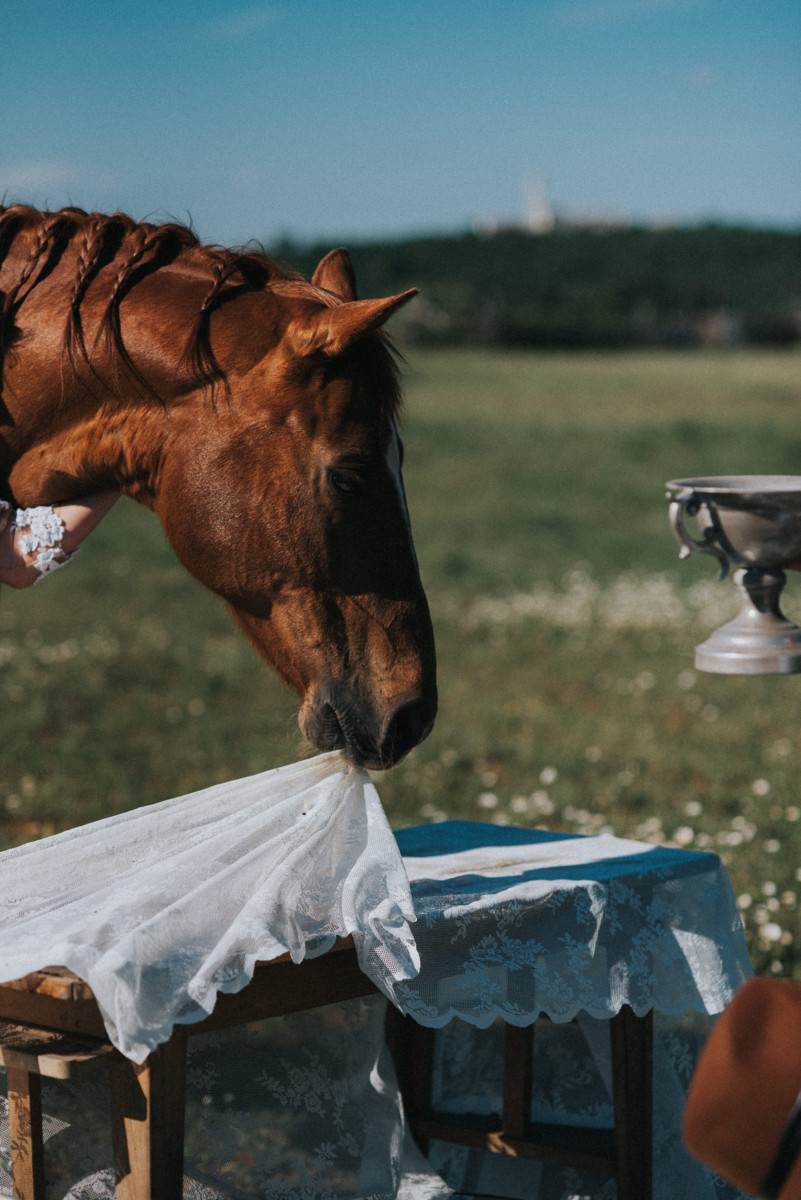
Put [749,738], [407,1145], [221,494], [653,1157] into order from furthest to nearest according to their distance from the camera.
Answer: [749,738] → [407,1145] → [653,1157] → [221,494]

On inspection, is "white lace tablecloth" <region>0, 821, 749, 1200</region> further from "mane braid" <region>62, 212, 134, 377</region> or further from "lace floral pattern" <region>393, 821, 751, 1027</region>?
"mane braid" <region>62, 212, 134, 377</region>

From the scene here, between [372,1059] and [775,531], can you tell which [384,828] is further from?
[775,531]

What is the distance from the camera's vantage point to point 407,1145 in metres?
3.96

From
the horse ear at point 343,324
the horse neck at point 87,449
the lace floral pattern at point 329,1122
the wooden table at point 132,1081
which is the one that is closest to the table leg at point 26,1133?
the wooden table at point 132,1081

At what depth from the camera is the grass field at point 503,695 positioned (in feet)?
23.7

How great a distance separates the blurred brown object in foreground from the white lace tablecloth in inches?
49.7

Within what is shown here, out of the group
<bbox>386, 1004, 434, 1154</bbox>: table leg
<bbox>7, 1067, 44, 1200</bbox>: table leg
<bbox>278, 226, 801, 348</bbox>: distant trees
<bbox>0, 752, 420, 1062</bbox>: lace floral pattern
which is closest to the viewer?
<bbox>0, 752, 420, 1062</bbox>: lace floral pattern

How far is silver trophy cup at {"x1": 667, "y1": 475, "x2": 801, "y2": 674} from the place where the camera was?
3.53 metres

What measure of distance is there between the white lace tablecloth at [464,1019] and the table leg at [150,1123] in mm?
335

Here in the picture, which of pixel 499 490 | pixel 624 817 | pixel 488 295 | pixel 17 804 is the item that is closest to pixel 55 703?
pixel 17 804

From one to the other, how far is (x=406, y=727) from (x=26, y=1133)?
1073 mm

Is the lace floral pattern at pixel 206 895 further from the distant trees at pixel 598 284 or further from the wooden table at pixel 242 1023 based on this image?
the distant trees at pixel 598 284

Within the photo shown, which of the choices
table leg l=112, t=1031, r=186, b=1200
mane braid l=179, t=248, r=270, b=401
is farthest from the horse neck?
table leg l=112, t=1031, r=186, b=1200

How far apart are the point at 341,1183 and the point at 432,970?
644mm
